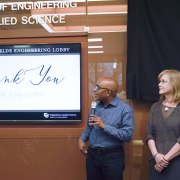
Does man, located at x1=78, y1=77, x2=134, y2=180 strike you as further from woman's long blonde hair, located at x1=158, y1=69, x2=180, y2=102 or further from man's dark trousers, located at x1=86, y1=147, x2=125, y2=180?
woman's long blonde hair, located at x1=158, y1=69, x2=180, y2=102

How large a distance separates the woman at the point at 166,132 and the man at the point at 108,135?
0.29 m

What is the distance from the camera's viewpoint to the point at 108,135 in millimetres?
2266

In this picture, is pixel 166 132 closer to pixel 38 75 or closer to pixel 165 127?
pixel 165 127

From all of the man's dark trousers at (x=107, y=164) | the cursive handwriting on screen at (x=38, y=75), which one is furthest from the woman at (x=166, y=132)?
the cursive handwriting on screen at (x=38, y=75)

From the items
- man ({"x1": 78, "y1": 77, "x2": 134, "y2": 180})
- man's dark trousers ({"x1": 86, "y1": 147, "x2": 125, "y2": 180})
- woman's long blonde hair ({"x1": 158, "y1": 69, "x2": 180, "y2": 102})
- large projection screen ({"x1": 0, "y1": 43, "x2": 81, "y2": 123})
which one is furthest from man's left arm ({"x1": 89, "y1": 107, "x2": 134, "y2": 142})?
large projection screen ({"x1": 0, "y1": 43, "x2": 81, "y2": 123})

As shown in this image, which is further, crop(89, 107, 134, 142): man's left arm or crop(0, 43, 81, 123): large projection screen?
crop(0, 43, 81, 123): large projection screen

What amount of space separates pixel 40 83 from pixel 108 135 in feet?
4.85

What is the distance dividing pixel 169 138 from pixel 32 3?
2.90 metres

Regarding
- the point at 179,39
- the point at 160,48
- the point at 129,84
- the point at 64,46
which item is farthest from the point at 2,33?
the point at 179,39

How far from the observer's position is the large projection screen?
10.0 feet

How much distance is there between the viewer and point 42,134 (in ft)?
10.2

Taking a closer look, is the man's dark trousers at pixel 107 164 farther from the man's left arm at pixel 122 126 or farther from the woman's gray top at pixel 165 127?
the woman's gray top at pixel 165 127

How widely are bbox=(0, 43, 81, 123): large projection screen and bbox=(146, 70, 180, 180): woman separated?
50.4 inches

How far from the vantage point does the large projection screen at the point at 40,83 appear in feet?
10.0
